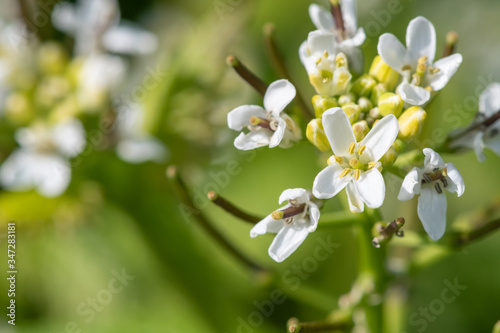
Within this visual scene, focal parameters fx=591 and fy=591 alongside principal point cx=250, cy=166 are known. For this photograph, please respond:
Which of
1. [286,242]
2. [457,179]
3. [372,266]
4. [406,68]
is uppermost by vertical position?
[406,68]

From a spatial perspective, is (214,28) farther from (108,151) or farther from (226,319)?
(226,319)

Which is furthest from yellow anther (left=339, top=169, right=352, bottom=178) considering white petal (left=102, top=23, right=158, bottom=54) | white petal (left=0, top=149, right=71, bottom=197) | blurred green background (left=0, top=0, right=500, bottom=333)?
white petal (left=102, top=23, right=158, bottom=54)

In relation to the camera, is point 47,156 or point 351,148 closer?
point 351,148

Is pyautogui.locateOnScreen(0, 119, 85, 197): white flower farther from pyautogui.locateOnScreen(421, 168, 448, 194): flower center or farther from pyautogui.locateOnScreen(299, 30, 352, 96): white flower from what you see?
pyautogui.locateOnScreen(421, 168, 448, 194): flower center

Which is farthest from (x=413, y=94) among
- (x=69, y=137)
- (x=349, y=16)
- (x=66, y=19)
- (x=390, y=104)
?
(x=66, y=19)

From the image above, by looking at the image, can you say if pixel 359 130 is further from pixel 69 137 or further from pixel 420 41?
pixel 69 137

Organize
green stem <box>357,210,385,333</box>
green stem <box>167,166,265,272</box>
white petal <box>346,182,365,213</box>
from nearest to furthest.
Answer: white petal <box>346,182,365,213</box> → green stem <box>357,210,385,333</box> → green stem <box>167,166,265,272</box>
